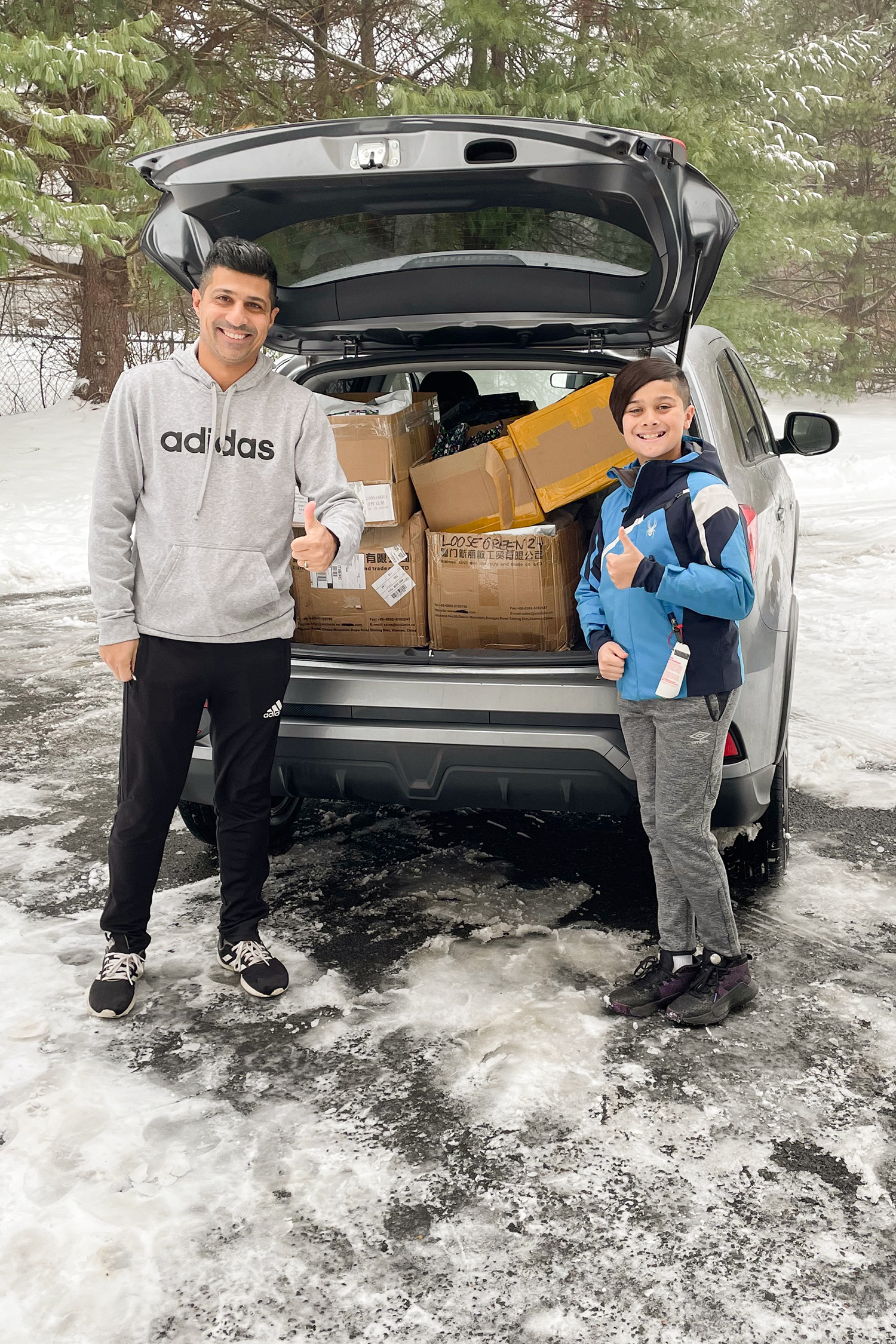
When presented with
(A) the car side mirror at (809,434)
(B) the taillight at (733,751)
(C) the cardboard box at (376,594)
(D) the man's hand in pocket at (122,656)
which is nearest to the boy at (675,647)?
(B) the taillight at (733,751)

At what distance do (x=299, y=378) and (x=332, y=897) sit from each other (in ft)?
5.59

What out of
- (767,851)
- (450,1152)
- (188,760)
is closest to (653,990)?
(450,1152)

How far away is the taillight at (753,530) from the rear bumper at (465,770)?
56 centimetres

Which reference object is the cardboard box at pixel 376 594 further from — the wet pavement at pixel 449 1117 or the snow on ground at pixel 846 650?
the snow on ground at pixel 846 650

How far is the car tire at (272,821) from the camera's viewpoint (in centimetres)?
393

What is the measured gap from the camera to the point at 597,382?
3.60m

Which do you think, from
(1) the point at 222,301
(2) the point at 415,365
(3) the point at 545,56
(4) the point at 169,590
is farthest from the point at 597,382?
(3) the point at 545,56

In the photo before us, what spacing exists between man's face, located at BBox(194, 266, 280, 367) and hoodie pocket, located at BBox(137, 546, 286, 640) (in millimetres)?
488

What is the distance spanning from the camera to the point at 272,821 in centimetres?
405

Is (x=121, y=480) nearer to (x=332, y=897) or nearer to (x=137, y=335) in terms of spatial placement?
(x=332, y=897)

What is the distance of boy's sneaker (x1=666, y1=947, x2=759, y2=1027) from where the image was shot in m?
2.90

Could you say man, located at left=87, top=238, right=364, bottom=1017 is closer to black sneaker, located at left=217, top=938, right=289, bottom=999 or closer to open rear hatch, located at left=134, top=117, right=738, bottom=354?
black sneaker, located at left=217, top=938, right=289, bottom=999

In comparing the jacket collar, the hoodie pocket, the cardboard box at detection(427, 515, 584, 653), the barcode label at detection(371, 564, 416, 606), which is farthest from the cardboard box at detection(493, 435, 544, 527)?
the hoodie pocket

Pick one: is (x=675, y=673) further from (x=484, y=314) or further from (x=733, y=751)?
(x=484, y=314)
